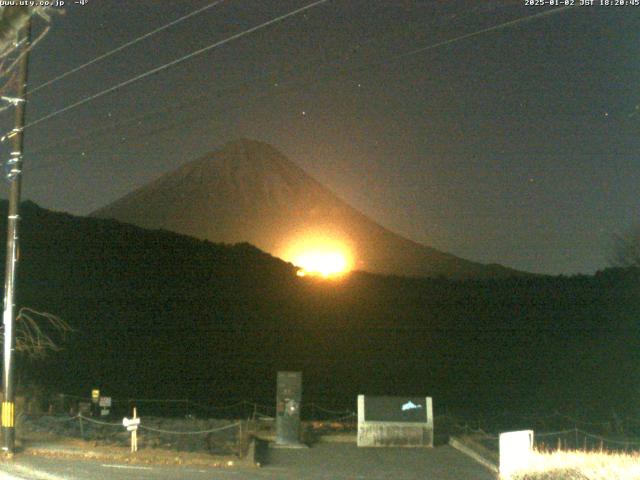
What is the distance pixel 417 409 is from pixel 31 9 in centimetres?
1645

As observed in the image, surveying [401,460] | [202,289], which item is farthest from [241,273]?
[401,460]

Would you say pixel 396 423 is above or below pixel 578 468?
below

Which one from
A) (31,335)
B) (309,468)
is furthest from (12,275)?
(31,335)

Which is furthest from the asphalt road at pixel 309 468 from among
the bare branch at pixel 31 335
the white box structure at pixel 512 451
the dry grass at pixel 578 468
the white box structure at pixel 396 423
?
the dry grass at pixel 578 468

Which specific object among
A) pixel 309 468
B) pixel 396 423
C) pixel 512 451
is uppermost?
pixel 512 451

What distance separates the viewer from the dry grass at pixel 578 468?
820 cm

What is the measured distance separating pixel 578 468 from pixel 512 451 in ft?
7.70

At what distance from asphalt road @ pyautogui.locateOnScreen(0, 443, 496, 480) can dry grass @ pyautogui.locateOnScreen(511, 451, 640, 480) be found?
5261 mm

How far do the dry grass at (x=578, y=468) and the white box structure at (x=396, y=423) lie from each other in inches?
420

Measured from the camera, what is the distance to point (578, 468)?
343 inches

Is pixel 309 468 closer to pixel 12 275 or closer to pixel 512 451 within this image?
pixel 512 451

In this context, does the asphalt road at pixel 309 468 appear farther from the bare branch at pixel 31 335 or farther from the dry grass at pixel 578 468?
the dry grass at pixel 578 468

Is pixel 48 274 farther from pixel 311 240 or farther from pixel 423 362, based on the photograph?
pixel 311 240

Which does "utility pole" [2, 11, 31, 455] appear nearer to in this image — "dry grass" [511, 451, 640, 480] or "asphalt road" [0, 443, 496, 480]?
"asphalt road" [0, 443, 496, 480]
